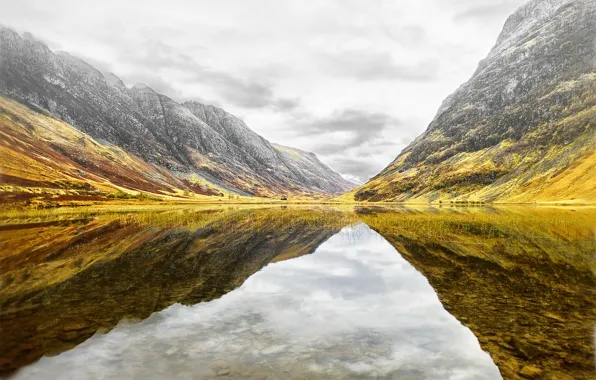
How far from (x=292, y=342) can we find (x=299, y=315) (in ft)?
11.9

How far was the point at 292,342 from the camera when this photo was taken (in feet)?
45.2

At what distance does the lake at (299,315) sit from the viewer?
1167 centimetres

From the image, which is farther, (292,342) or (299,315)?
(299,315)

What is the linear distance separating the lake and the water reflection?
0.06 m

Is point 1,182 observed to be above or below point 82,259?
above

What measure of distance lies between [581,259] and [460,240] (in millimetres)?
13815

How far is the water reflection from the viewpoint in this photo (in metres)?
11.3

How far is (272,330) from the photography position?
1509 centimetres

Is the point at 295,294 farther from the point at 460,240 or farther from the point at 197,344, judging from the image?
the point at 460,240

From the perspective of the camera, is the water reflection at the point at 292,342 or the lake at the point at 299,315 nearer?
the water reflection at the point at 292,342

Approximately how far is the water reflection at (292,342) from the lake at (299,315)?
6 centimetres

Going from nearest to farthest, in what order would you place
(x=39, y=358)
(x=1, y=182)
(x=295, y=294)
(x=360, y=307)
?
1. (x=39, y=358)
2. (x=360, y=307)
3. (x=295, y=294)
4. (x=1, y=182)

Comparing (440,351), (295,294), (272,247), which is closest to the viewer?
(440,351)

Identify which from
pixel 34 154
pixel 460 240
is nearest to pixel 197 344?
pixel 460 240
